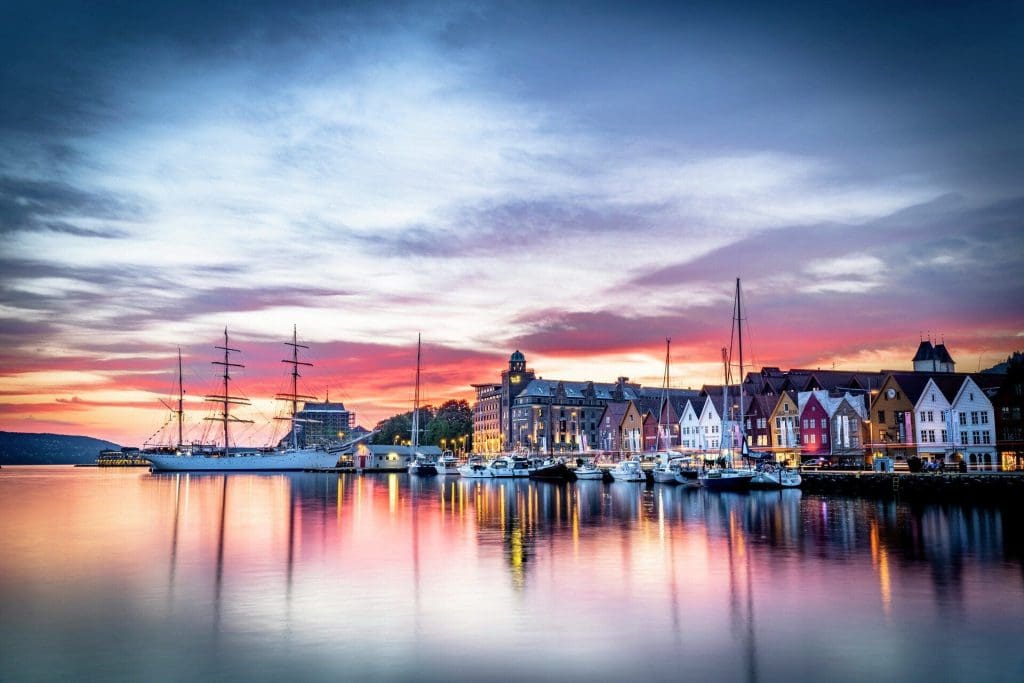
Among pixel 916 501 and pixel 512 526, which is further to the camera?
pixel 916 501

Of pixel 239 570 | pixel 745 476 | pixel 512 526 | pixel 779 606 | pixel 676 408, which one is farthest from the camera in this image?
pixel 676 408

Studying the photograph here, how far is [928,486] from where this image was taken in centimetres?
7750

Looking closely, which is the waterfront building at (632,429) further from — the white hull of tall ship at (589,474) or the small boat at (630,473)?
the small boat at (630,473)

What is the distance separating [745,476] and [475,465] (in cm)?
6735

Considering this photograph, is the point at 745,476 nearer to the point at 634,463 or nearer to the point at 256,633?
the point at 634,463

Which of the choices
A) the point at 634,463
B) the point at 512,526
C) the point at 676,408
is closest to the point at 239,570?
the point at 512,526

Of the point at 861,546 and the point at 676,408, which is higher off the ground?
the point at 676,408

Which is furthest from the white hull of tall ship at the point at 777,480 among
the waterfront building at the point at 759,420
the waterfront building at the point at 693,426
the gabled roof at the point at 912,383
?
the waterfront building at the point at 693,426

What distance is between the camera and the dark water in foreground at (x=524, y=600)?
829 inches

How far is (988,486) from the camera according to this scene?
238 feet

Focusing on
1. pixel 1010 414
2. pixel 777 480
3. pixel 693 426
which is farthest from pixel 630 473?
pixel 1010 414

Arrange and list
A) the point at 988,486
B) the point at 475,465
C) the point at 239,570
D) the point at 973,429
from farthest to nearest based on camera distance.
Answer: the point at 475,465, the point at 973,429, the point at 988,486, the point at 239,570

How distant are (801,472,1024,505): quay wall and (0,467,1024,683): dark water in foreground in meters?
14.1

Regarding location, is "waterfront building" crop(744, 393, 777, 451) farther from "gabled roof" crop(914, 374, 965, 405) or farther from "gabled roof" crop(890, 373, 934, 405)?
"gabled roof" crop(914, 374, 965, 405)
